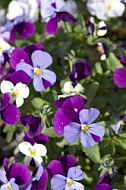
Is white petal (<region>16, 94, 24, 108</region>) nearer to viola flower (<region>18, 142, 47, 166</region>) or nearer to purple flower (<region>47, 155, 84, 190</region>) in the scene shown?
viola flower (<region>18, 142, 47, 166</region>)

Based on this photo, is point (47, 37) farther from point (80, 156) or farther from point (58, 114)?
point (58, 114)

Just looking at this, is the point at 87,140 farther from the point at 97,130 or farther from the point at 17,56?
Result: the point at 17,56

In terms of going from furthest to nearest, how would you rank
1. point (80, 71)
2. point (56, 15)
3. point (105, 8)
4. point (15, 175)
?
point (105, 8) → point (56, 15) → point (80, 71) → point (15, 175)

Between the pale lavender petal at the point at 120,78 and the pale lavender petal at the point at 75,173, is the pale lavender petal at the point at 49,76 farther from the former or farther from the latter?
the pale lavender petal at the point at 75,173

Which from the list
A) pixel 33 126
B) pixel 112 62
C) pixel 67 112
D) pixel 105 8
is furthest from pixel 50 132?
pixel 105 8

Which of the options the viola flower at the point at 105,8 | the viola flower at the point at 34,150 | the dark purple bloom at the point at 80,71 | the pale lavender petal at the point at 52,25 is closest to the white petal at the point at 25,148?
the viola flower at the point at 34,150

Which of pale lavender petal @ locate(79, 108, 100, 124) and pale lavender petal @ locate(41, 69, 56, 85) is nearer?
pale lavender petal @ locate(79, 108, 100, 124)

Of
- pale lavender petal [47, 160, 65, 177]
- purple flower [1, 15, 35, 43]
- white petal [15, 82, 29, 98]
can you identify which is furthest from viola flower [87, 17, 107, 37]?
pale lavender petal [47, 160, 65, 177]
